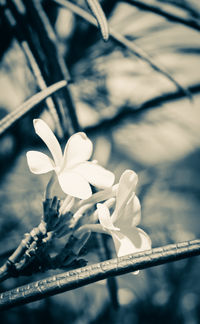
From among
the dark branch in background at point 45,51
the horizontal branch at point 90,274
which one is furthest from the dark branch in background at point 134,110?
the horizontal branch at point 90,274

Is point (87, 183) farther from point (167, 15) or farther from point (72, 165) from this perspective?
point (167, 15)

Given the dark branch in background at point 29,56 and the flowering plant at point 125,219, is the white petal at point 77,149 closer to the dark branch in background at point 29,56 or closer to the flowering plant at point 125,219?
the flowering plant at point 125,219

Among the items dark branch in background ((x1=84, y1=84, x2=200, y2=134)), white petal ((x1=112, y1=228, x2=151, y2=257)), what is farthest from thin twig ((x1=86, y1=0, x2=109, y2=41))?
dark branch in background ((x1=84, y1=84, x2=200, y2=134))

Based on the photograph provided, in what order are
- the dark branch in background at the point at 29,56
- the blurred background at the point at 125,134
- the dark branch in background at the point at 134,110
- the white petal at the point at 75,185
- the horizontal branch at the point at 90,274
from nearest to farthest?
the horizontal branch at the point at 90,274
the white petal at the point at 75,185
the dark branch in background at the point at 29,56
the blurred background at the point at 125,134
the dark branch in background at the point at 134,110

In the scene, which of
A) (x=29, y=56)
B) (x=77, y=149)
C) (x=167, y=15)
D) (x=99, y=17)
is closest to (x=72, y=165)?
(x=77, y=149)

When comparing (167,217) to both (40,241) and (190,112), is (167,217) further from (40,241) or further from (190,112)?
(40,241)

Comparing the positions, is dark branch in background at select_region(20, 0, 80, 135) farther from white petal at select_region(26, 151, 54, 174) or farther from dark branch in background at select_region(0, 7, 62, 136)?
white petal at select_region(26, 151, 54, 174)
